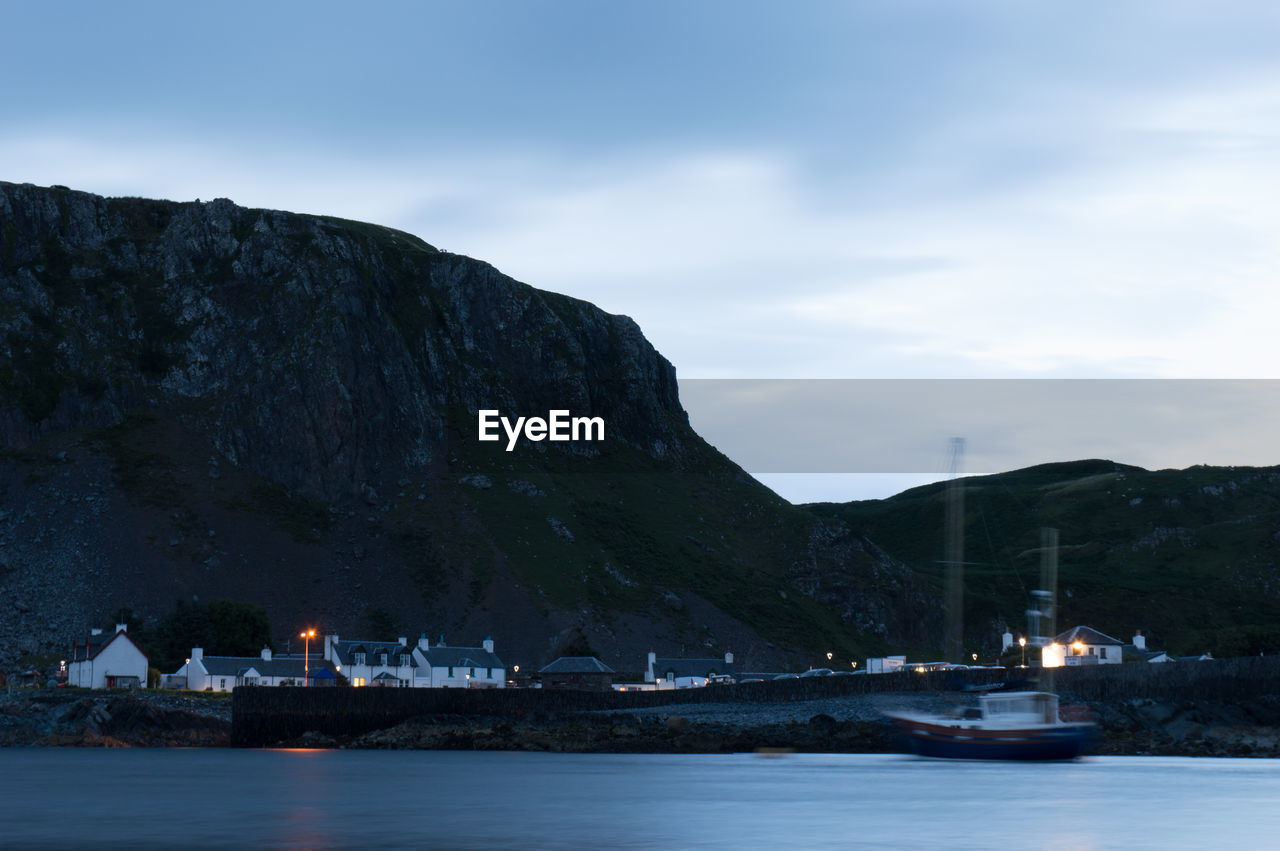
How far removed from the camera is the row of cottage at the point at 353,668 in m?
129

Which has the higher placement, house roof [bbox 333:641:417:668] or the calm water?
house roof [bbox 333:641:417:668]

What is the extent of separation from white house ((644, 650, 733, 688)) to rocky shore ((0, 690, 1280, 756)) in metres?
38.4

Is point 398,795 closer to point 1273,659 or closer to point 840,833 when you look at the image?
point 840,833

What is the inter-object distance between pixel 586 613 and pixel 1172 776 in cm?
11086

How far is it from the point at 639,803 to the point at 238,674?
82.9m

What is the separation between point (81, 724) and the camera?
107375mm

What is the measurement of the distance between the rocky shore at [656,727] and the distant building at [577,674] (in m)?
31.7

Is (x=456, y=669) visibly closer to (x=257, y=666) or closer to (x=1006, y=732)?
(x=257, y=666)

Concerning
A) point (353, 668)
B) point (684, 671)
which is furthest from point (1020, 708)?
point (353, 668)

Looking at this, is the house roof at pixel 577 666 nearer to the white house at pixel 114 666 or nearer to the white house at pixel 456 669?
the white house at pixel 456 669

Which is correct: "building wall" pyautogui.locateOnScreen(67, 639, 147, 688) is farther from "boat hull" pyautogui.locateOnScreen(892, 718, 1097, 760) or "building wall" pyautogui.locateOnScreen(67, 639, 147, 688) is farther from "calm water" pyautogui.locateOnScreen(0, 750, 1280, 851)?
"boat hull" pyautogui.locateOnScreen(892, 718, 1097, 760)

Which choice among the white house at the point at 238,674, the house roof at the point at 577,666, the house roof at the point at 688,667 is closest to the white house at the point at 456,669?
the house roof at the point at 577,666

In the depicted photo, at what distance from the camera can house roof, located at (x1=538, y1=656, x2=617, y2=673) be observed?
147 m

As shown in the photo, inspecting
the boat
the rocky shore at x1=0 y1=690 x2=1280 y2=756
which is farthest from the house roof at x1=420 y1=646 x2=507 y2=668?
the boat
